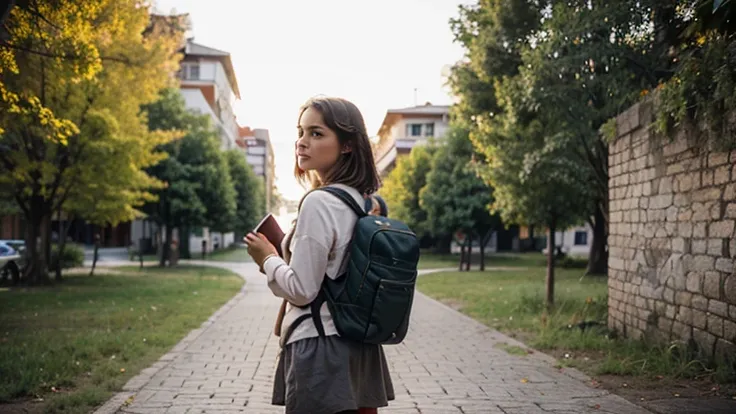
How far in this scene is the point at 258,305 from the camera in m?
14.4

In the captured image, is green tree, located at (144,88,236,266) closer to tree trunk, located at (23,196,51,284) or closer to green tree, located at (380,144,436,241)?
tree trunk, located at (23,196,51,284)

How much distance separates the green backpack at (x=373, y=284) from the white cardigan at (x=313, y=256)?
0.09 ft

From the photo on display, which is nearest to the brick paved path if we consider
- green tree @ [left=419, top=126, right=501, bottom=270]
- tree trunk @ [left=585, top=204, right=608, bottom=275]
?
tree trunk @ [left=585, top=204, right=608, bottom=275]

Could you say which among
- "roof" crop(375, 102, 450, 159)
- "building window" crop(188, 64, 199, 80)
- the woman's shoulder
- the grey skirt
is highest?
"building window" crop(188, 64, 199, 80)

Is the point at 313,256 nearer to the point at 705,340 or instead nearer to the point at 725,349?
the point at 725,349

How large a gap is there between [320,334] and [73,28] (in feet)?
21.2

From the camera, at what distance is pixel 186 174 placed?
30.7 m

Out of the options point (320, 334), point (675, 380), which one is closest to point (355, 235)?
point (320, 334)

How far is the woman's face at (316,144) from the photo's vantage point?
2.45 metres

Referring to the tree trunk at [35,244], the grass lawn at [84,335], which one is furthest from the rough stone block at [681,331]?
the tree trunk at [35,244]

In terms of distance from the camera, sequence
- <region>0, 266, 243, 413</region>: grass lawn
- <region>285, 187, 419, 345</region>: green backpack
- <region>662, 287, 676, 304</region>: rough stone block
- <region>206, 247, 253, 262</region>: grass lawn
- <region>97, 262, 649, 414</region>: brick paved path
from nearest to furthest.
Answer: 1. <region>285, 187, 419, 345</region>: green backpack
2. <region>97, 262, 649, 414</region>: brick paved path
3. <region>0, 266, 243, 413</region>: grass lawn
4. <region>662, 287, 676, 304</region>: rough stone block
5. <region>206, 247, 253, 262</region>: grass lawn

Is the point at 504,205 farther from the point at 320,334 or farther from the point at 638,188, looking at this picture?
the point at 320,334

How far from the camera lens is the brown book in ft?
8.18

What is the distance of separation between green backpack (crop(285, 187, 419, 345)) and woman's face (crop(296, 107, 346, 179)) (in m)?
0.19
